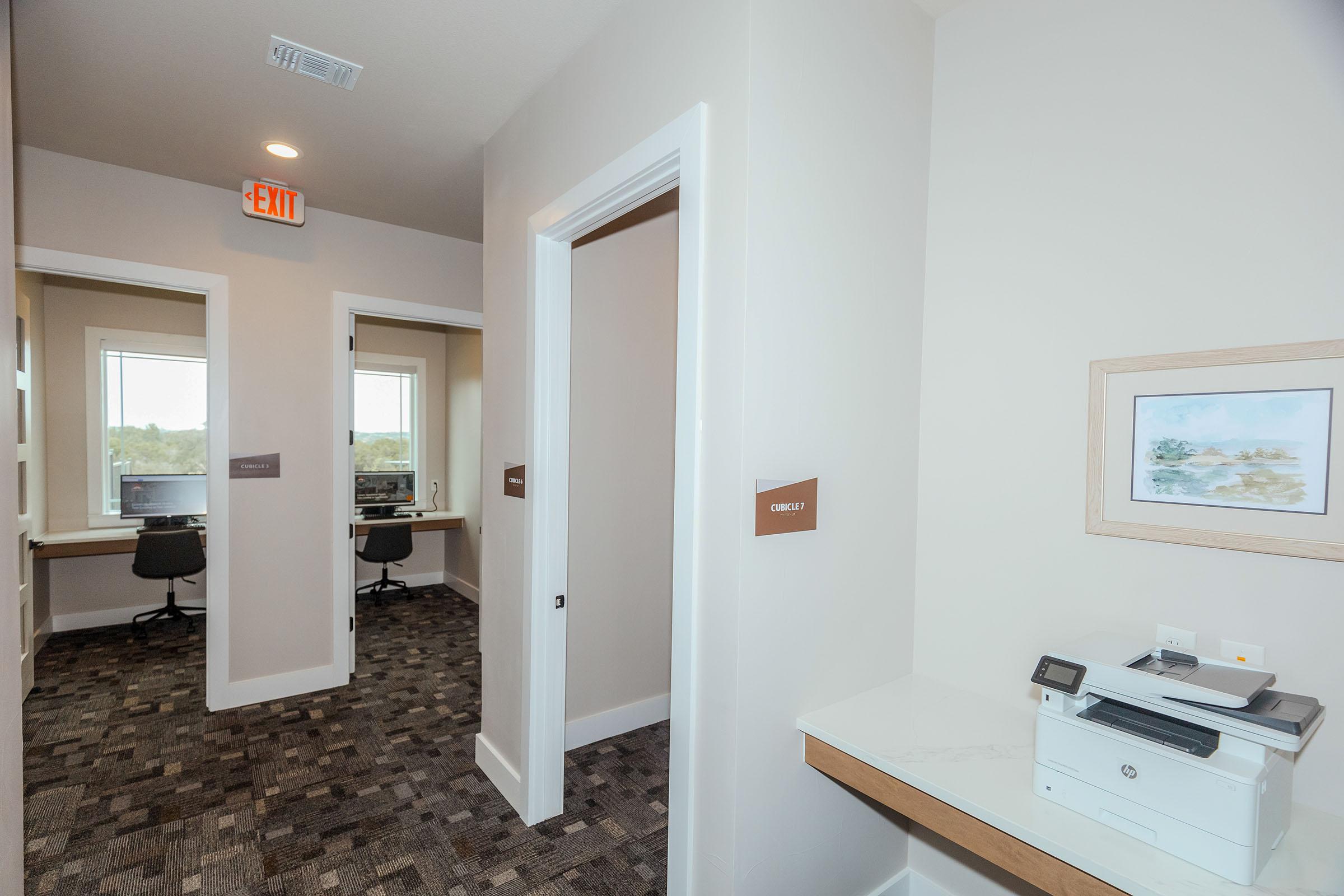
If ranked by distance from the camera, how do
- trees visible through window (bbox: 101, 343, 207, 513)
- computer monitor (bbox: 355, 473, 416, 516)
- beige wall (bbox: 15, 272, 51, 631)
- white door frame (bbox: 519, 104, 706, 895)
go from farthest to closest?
computer monitor (bbox: 355, 473, 416, 516)
trees visible through window (bbox: 101, 343, 207, 513)
beige wall (bbox: 15, 272, 51, 631)
white door frame (bbox: 519, 104, 706, 895)

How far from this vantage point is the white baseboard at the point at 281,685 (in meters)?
3.50

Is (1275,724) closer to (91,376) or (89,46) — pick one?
(89,46)

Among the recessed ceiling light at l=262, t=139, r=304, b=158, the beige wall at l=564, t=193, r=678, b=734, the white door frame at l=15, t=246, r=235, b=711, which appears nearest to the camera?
the recessed ceiling light at l=262, t=139, r=304, b=158

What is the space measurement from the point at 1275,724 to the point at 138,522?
664 centimetres

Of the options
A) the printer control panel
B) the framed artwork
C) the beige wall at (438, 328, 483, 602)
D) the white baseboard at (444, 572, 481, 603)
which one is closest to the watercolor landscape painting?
the framed artwork

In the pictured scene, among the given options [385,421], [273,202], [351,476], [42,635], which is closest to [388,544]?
[385,421]

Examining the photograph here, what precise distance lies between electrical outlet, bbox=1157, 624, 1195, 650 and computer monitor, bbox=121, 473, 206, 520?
20.4 ft

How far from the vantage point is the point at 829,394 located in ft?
5.77

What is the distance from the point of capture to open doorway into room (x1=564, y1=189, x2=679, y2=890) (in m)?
3.02

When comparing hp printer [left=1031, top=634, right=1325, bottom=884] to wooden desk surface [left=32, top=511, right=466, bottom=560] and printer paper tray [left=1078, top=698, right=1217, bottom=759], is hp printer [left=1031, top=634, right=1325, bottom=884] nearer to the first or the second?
printer paper tray [left=1078, top=698, right=1217, bottom=759]

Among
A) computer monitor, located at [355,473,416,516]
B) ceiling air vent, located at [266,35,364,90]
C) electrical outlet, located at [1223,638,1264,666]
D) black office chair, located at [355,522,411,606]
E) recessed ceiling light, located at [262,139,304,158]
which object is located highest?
ceiling air vent, located at [266,35,364,90]

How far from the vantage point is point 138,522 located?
198 inches

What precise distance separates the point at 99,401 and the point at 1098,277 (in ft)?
21.0

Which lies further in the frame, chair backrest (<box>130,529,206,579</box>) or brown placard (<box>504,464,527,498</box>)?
chair backrest (<box>130,529,206,579</box>)
